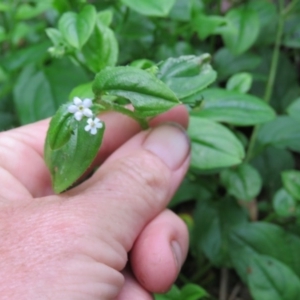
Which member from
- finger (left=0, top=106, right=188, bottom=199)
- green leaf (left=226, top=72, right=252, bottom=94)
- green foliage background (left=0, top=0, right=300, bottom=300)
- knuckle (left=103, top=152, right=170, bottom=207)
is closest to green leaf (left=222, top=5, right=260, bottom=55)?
green foliage background (left=0, top=0, right=300, bottom=300)

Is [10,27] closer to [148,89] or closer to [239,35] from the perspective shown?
[239,35]

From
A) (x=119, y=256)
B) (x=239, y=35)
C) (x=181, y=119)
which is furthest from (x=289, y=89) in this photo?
(x=119, y=256)

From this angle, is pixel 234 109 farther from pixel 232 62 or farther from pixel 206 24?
pixel 232 62

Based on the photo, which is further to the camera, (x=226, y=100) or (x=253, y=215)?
(x=253, y=215)

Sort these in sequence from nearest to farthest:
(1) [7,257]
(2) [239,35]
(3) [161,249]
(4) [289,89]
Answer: (1) [7,257], (3) [161,249], (2) [239,35], (4) [289,89]

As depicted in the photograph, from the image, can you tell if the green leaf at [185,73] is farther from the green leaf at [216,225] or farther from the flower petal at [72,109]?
the green leaf at [216,225]

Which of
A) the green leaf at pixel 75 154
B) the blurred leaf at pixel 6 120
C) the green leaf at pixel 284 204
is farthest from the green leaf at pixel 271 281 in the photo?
the blurred leaf at pixel 6 120
